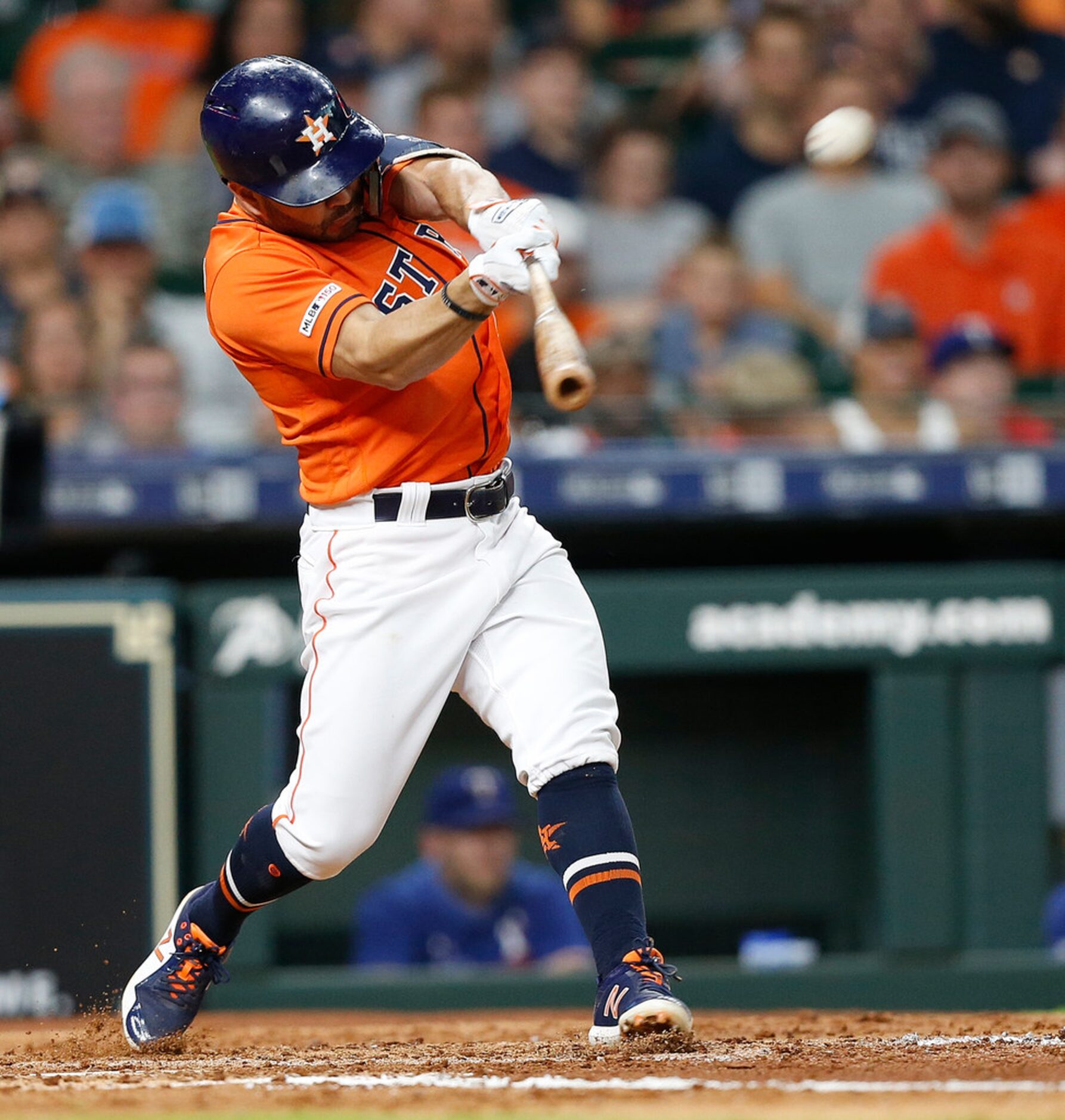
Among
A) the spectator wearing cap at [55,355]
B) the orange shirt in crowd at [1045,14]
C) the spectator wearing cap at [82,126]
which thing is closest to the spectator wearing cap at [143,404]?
the spectator wearing cap at [55,355]

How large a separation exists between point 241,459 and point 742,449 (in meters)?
1.47

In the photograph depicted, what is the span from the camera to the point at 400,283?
11.1 ft

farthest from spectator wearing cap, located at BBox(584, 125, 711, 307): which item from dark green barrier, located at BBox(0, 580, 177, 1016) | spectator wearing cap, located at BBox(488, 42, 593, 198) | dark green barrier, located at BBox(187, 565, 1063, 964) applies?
dark green barrier, located at BBox(0, 580, 177, 1016)

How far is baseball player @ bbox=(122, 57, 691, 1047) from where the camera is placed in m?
3.20

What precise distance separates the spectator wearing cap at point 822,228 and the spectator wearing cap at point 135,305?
2057 millimetres

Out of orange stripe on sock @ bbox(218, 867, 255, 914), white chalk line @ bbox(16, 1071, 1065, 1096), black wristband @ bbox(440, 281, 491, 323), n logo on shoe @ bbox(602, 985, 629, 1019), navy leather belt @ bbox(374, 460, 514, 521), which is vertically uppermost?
black wristband @ bbox(440, 281, 491, 323)

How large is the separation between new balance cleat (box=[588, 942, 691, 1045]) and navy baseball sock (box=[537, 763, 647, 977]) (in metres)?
0.03

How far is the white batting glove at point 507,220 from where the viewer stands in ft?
10.2

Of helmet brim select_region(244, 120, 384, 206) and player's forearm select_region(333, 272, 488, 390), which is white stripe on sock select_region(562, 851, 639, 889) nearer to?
player's forearm select_region(333, 272, 488, 390)

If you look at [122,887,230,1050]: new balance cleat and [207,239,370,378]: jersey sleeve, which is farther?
[122,887,230,1050]: new balance cleat

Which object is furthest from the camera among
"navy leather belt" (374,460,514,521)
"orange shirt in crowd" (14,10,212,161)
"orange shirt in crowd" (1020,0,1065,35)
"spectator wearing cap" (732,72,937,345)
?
"orange shirt in crowd" (1020,0,1065,35)

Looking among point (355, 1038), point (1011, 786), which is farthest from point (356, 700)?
point (1011, 786)

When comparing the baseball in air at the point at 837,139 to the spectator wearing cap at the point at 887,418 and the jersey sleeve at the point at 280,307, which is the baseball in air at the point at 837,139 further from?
the jersey sleeve at the point at 280,307

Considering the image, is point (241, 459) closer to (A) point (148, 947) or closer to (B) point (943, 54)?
(A) point (148, 947)
